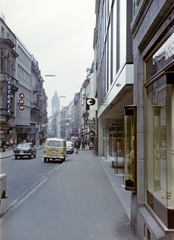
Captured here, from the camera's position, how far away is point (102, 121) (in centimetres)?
3534

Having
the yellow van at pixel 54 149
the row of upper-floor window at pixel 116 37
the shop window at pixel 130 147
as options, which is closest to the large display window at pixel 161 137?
the shop window at pixel 130 147

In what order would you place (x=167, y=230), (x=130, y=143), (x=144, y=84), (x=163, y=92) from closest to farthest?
(x=167, y=230) < (x=163, y=92) < (x=144, y=84) < (x=130, y=143)

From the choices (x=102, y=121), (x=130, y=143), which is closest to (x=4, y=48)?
(x=102, y=121)

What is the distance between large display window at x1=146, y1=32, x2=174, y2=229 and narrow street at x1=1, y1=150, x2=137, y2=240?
1.48 metres

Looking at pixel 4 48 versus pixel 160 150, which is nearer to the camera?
pixel 160 150

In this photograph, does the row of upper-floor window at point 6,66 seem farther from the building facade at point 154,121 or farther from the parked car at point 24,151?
the building facade at point 154,121

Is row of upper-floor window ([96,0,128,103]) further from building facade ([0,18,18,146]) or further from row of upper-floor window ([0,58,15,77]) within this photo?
row of upper-floor window ([0,58,15,77])

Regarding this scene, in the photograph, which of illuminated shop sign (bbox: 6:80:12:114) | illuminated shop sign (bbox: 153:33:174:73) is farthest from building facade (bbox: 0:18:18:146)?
illuminated shop sign (bbox: 153:33:174:73)

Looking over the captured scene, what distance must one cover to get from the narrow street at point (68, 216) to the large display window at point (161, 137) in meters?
1.48

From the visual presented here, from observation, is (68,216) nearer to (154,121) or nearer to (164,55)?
(154,121)

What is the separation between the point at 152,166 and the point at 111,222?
7.63 feet

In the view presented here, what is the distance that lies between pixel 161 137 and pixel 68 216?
3.75m

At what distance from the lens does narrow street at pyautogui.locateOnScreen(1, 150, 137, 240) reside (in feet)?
22.4

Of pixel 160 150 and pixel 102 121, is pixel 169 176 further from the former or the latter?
pixel 102 121
